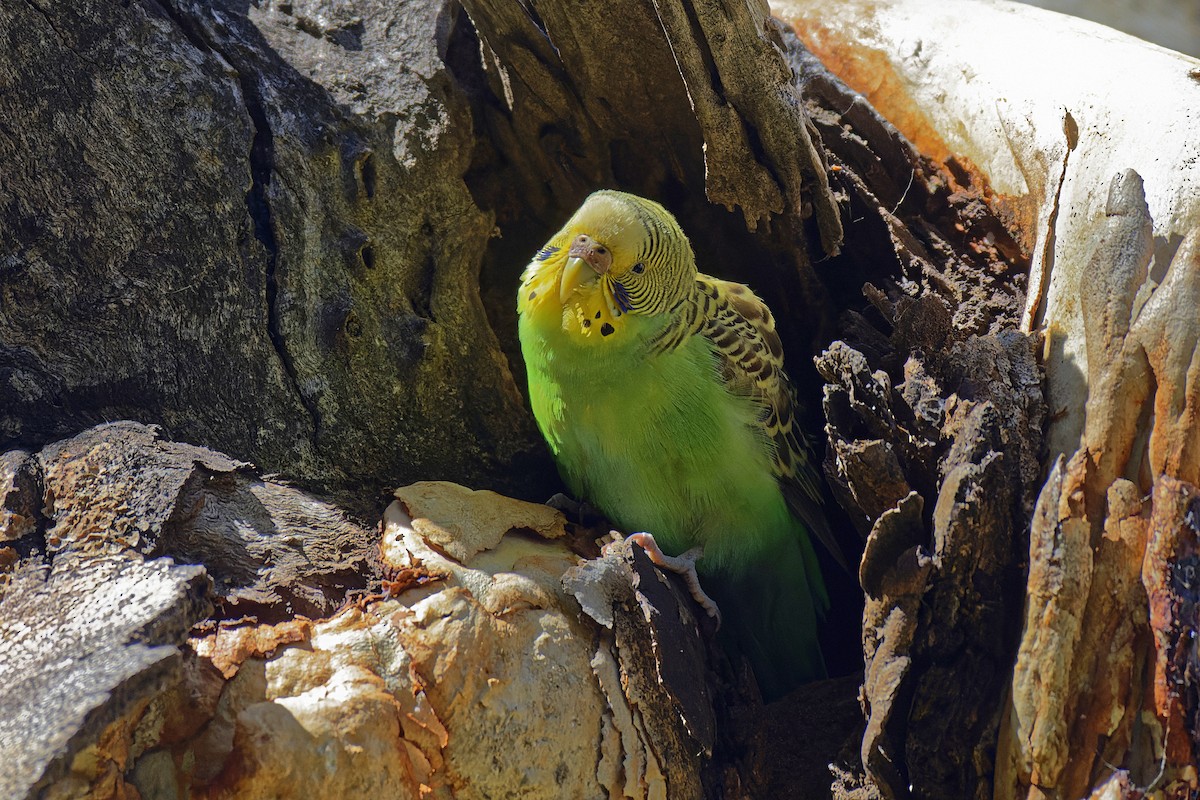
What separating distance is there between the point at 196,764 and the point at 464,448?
53.6 inches

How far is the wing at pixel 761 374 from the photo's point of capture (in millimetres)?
2977

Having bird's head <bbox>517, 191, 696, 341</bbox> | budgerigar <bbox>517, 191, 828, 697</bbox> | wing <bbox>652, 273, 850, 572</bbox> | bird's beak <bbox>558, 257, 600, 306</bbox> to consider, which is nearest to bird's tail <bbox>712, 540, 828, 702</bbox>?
budgerigar <bbox>517, 191, 828, 697</bbox>

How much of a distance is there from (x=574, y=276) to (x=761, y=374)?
680 mm

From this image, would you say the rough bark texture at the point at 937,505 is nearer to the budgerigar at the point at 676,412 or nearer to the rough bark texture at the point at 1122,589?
the rough bark texture at the point at 1122,589

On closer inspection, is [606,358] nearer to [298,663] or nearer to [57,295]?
[298,663]

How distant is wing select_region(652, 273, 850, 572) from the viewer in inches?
117

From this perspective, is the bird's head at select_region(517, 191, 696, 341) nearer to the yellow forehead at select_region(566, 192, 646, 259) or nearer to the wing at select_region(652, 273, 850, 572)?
the yellow forehead at select_region(566, 192, 646, 259)

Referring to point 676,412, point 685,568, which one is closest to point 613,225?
point 676,412

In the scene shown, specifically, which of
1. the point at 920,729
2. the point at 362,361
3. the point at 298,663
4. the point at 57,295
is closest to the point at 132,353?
the point at 57,295

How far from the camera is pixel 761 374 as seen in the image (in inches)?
119

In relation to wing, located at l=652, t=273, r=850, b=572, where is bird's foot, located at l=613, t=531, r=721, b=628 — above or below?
below

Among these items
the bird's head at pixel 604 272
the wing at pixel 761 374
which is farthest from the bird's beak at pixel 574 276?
the wing at pixel 761 374

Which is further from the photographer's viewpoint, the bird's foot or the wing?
the wing

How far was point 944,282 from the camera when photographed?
9.71ft
